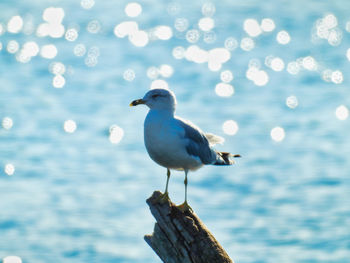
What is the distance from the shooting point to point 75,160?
51.4ft

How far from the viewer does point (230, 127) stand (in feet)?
56.7

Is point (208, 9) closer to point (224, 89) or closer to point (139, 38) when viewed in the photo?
point (139, 38)

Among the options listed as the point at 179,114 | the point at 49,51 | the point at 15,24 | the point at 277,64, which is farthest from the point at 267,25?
the point at 179,114

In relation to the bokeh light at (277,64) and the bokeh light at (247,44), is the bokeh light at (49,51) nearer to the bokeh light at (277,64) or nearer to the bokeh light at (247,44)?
the bokeh light at (247,44)

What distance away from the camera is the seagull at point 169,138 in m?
6.96

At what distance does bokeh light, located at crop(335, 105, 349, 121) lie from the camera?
18.1 m

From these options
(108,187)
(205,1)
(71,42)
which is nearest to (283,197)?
(108,187)

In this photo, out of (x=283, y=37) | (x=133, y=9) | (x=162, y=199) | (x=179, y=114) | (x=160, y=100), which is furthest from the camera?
(x=133, y=9)

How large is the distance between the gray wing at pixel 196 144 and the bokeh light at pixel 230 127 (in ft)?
30.6

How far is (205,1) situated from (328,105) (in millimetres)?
10490

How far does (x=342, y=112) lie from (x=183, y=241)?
13219mm

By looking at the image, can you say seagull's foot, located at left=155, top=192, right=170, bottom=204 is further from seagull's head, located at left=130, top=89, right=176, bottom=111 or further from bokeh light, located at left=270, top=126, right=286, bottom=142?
bokeh light, located at left=270, top=126, right=286, bottom=142

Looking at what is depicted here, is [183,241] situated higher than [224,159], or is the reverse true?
[224,159]

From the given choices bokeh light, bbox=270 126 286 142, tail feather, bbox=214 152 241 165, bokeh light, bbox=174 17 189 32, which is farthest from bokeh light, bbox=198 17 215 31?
tail feather, bbox=214 152 241 165
